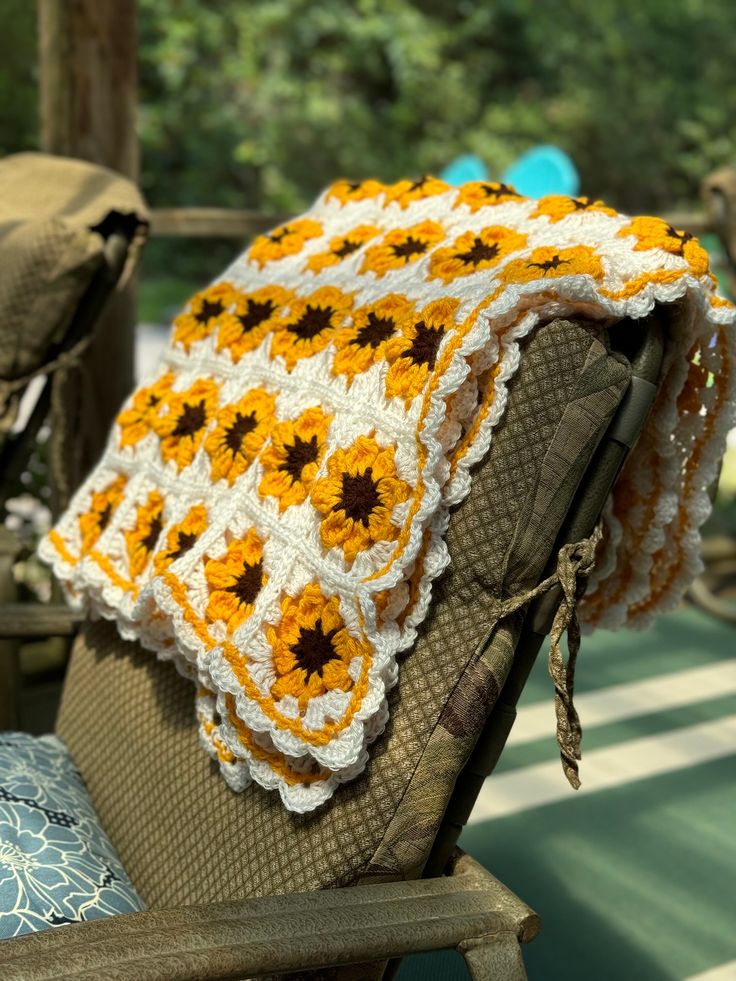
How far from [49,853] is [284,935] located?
0.38 m

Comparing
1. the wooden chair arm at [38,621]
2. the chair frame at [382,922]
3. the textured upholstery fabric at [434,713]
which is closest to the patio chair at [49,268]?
the wooden chair arm at [38,621]

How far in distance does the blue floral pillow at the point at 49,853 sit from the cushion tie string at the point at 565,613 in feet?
1.54

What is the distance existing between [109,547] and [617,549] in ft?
2.05

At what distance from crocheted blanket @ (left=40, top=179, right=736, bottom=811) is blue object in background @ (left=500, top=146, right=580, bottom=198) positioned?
94.1 inches

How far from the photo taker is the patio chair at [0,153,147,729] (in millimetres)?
1762

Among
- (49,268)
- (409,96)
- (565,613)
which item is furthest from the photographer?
(409,96)

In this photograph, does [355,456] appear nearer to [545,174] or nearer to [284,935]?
[284,935]

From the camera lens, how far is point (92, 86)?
2.23 m

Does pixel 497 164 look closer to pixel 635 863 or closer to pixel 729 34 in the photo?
pixel 729 34

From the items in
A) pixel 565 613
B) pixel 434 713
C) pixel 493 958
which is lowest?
pixel 493 958

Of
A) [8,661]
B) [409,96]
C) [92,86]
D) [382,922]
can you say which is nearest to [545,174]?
[92,86]

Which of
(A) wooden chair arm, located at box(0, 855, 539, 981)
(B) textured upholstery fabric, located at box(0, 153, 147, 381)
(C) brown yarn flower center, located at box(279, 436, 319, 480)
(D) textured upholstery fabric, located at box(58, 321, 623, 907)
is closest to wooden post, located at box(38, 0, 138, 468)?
(B) textured upholstery fabric, located at box(0, 153, 147, 381)

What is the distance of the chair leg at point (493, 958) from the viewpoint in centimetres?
89

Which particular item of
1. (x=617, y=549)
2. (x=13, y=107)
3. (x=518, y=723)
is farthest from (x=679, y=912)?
(x=13, y=107)
